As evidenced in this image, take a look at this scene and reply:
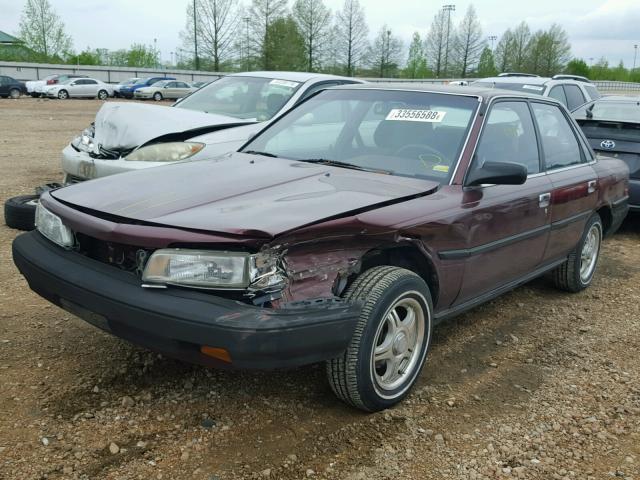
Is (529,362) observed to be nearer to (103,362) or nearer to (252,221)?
Result: (252,221)

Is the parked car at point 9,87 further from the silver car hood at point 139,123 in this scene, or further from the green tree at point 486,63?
the green tree at point 486,63

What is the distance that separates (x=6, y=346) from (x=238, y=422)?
1.59 m

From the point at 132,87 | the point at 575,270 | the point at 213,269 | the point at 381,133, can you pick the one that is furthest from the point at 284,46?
the point at 213,269

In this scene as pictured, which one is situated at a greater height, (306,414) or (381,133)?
(381,133)

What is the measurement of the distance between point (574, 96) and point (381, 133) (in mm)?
7748

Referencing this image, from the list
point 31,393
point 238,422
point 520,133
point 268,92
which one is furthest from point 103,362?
point 268,92

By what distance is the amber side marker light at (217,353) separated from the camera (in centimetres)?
241

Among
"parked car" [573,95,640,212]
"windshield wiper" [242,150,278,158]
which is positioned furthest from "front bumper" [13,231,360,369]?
"parked car" [573,95,640,212]

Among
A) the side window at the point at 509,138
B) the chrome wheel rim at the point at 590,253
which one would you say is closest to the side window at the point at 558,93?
the chrome wheel rim at the point at 590,253

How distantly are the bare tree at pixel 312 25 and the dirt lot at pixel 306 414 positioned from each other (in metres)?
56.5

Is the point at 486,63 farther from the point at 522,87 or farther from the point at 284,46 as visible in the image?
the point at 522,87

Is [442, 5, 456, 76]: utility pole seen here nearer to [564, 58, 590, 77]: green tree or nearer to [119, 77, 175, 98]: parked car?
[564, 58, 590, 77]: green tree

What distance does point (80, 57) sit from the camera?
67312 mm

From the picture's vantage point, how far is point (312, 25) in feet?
192
